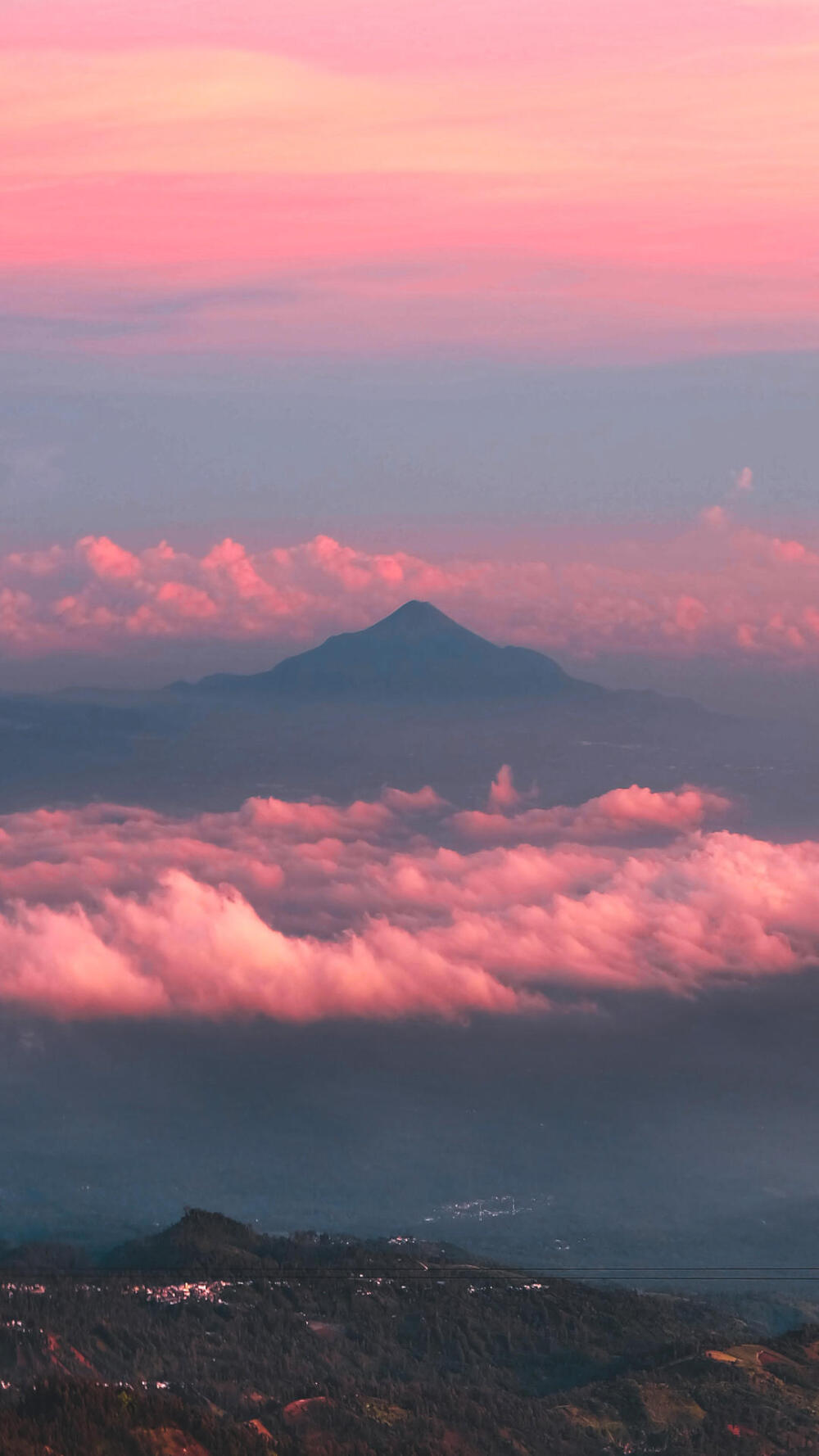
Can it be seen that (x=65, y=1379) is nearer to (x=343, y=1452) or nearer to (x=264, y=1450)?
(x=264, y=1450)

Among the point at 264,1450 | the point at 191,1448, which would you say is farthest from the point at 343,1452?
the point at 191,1448

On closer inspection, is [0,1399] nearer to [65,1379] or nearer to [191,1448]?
[65,1379]

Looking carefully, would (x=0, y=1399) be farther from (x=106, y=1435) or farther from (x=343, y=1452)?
(x=343, y=1452)

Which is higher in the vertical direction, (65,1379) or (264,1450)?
(65,1379)

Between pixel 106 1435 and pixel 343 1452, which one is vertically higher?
pixel 106 1435

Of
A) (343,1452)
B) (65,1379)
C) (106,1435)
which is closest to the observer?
(106,1435)

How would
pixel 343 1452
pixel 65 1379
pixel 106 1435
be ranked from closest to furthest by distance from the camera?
pixel 106 1435, pixel 65 1379, pixel 343 1452

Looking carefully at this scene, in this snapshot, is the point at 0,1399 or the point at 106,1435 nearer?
the point at 106,1435

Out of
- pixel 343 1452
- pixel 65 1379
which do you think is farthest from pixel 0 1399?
pixel 343 1452
